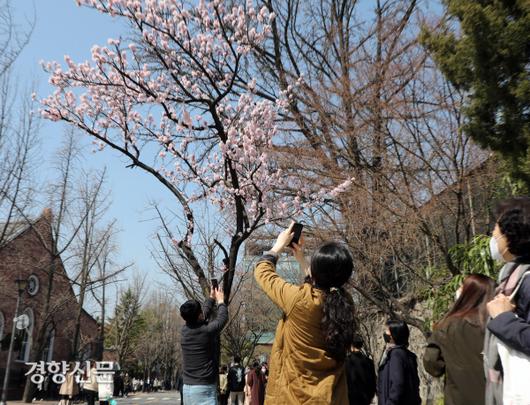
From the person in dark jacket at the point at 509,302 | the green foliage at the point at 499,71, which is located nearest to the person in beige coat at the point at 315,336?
the person in dark jacket at the point at 509,302

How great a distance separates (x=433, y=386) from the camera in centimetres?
1105

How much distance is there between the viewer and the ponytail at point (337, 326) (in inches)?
86.4

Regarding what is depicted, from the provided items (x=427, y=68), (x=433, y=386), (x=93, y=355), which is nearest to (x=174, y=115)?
(x=427, y=68)

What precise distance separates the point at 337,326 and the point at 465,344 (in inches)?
36.3

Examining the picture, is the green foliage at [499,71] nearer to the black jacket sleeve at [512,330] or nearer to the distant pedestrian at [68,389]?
the black jacket sleeve at [512,330]

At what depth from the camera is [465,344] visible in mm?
2668

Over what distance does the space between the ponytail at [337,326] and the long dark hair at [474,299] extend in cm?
87

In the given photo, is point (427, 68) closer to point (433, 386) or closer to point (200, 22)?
point (200, 22)

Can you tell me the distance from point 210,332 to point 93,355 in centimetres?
3191

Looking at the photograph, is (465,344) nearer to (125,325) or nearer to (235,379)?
(235,379)

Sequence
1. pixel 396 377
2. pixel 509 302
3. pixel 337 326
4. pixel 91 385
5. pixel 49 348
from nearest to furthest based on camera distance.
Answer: pixel 509 302, pixel 337 326, pixel 396 377, pixel 91 385, pixel 49 348

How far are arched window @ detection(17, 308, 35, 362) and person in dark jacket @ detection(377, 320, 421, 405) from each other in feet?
84.1

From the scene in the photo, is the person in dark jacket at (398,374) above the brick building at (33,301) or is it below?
below

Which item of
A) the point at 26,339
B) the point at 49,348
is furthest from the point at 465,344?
the point at 49,348
